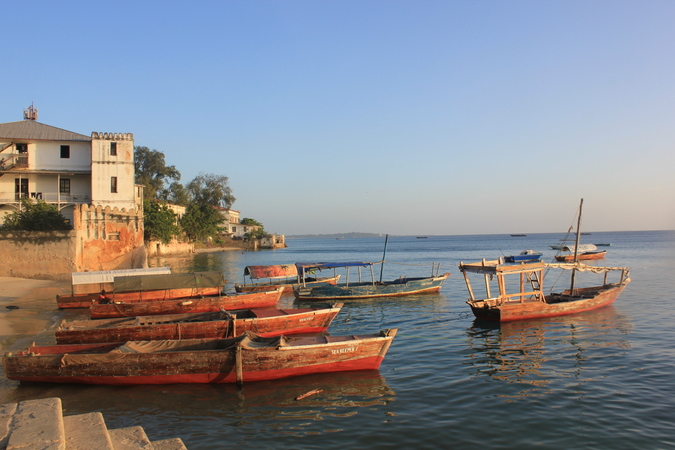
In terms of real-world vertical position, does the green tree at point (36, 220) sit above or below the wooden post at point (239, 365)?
above

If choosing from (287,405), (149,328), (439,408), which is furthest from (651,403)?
(149,328)

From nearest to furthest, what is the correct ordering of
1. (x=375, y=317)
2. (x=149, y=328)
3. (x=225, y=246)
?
(x=149, y=328)
(x=375, y=317)
(x=225, y=246)

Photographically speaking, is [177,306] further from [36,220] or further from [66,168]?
[66,168]

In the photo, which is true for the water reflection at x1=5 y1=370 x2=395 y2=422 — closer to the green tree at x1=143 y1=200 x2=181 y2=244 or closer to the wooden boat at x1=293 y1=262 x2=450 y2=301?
the wooden boat at x1=293 y1=262 x2=450 y2=301

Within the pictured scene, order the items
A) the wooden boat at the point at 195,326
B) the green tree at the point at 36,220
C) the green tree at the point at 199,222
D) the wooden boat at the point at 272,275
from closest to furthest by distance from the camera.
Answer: the wooden boat at the point at 195,326, the wooden boat at the point at 272,275, the green tree at the point at 36,220, the green tree at the point at 199,222

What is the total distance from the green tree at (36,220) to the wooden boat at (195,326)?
71.1 feet

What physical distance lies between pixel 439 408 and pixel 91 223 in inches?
1322

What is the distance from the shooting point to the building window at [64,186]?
1677 inches

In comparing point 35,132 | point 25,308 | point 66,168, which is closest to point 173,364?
point 25,308

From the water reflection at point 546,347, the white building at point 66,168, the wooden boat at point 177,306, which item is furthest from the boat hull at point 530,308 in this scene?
the white building at point 66,168

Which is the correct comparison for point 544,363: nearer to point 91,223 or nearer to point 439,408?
point 439,408

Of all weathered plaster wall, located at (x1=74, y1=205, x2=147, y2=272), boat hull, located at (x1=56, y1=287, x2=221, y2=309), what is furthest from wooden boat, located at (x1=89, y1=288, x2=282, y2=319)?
weathered plaster wall, located at (x1=74, y1=205, x2=147, y2=272)

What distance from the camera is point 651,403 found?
11.1m

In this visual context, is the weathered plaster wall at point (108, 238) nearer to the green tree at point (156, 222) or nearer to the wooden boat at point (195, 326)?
the green tree at point (156, 222)
